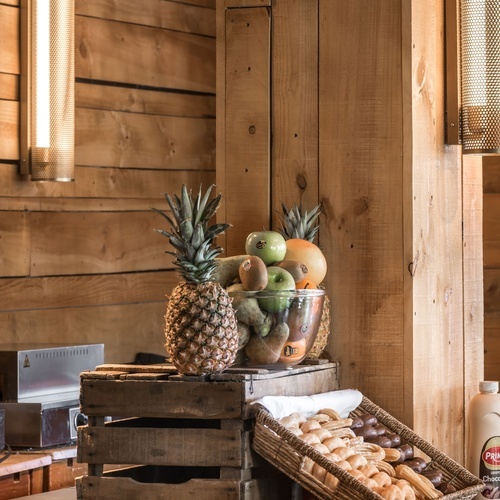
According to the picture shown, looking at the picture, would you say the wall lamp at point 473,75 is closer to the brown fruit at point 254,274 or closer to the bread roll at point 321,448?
the brown fruit at point 254,274

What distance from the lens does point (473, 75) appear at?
251cm

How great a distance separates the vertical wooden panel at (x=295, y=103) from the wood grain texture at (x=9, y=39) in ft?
5.38

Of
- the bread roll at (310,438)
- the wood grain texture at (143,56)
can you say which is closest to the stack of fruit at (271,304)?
the bread roll at (310,438)

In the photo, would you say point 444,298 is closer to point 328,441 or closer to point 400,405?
point 400,405

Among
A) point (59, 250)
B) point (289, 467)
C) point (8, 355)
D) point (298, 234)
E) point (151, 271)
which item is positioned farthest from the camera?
point (151, 271)

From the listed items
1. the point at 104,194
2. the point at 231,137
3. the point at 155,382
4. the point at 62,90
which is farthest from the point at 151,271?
the point at 155,382

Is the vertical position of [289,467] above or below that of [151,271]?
below

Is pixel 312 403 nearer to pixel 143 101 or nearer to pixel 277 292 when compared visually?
pixel 277 292

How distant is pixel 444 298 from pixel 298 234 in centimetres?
41

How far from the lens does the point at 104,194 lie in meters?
4.39

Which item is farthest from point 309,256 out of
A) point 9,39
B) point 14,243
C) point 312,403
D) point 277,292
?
point 9,39

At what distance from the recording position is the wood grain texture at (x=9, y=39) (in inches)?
155

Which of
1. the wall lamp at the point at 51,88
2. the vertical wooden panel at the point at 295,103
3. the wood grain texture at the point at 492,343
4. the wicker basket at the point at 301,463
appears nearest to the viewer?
the wicker basket at the point at 301,463

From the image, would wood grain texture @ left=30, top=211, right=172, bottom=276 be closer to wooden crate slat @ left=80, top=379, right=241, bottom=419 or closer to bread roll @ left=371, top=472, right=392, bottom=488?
wooden crate slat @ left=80, top=379, right=241, bottom=419
